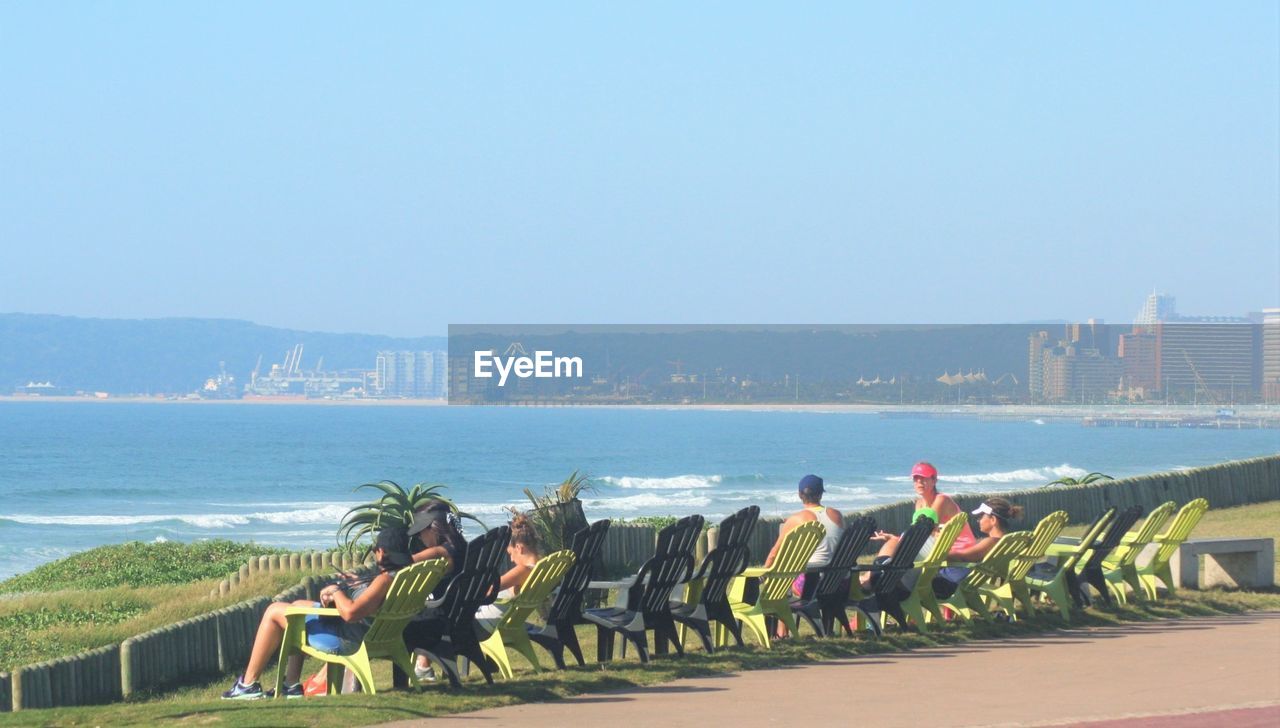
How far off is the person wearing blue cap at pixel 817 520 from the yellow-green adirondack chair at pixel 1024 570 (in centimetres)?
143

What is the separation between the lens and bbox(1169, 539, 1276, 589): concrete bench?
14375 millimetres

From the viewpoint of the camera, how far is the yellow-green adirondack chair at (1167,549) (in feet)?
45.2

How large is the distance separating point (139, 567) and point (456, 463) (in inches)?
3121

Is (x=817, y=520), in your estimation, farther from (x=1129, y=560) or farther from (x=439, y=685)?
(x=439, y=685)

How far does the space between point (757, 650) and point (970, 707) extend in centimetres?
228

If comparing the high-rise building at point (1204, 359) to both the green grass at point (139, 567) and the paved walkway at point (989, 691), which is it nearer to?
the green grass at point (139, 567)

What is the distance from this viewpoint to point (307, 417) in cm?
18800

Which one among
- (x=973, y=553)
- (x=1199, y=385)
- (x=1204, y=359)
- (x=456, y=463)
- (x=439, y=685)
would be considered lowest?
(x=456, y=463)

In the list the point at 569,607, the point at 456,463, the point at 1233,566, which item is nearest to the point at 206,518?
the point at 456,463

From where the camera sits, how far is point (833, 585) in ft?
37.3

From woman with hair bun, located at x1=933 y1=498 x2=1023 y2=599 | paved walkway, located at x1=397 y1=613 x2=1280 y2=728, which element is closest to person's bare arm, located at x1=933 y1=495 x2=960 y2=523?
woman with hair bun, located at x1=933 y1=498 x2=1023 y2=599

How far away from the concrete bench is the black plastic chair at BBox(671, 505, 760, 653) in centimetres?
515

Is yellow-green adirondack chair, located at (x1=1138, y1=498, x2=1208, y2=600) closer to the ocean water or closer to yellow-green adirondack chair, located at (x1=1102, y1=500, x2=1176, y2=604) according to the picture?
yellow-green adirondack chair, located at (x1=1102, y1=500, x2=1176, y2=604)

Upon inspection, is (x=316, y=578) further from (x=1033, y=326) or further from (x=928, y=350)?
(x=1033, y=326)
